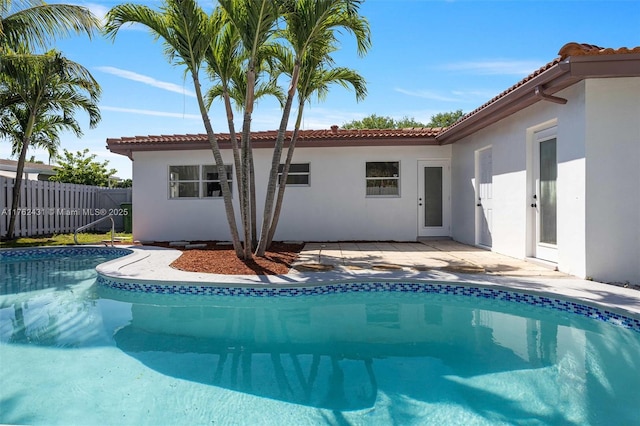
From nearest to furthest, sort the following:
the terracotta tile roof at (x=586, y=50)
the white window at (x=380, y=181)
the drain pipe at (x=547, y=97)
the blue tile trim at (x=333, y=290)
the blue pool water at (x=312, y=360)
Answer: the blue pool water at (x=312, y=360), the terracotta tile roof at (x=586, y=50), the blue tile trim at (x=333, y=290), the drain pipe at (x=547, y=97), the white window at (x=380, y=181)

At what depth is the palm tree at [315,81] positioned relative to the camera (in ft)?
29.8

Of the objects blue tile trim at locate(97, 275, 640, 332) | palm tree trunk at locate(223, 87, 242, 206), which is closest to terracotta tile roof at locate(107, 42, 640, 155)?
palm tree trunk at locate(223, 87, 242, 206)

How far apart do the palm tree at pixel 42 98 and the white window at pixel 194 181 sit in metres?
4.75

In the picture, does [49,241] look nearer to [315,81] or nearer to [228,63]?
[228,63]

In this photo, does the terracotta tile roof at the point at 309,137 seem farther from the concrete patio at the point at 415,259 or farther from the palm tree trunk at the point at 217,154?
the palm tree trunk at the point at 217,154

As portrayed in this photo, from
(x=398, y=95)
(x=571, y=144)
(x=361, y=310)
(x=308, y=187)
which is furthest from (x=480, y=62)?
(x=361, y=310)

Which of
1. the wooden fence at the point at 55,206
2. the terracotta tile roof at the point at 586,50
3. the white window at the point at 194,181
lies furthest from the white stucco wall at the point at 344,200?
the wooden fence at the point at 55,206

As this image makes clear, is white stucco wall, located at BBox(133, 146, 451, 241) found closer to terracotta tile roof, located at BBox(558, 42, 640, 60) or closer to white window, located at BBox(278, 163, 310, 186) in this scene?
white window, located at BBox(278, 163, 310, 186)

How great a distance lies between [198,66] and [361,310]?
574 centimetres

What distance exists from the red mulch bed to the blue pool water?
3.38 ft

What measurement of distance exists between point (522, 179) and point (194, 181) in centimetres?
973

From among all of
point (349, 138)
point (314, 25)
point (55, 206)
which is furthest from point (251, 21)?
point (55, 206)

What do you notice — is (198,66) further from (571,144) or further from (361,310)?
(571,144)

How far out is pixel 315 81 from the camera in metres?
9.59
